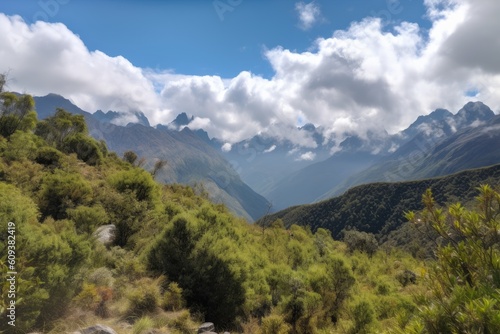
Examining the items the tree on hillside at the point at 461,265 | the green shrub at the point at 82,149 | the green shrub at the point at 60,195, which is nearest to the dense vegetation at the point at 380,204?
the green shrub at the point at 82,149

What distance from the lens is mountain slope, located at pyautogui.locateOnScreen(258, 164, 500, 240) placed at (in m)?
164

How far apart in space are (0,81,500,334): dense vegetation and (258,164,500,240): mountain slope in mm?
145946

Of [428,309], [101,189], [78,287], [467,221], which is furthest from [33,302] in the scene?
[101,189]

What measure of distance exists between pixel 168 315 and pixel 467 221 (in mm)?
10986

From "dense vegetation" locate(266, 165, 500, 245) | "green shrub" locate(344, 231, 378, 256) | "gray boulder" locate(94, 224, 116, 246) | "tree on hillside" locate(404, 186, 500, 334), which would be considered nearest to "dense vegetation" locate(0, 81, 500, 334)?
"tree on hillside" locate(404, 186, 500, 334)

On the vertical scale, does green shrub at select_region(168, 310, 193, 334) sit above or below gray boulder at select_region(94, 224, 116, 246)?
below

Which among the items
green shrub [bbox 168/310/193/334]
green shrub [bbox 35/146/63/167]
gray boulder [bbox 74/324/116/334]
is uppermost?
green shrub [bbox 35/146/63/167]

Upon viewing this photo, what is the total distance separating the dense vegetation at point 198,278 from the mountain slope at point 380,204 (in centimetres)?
14595

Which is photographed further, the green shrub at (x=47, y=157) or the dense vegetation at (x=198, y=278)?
the green shrub at (x=47, y=157)

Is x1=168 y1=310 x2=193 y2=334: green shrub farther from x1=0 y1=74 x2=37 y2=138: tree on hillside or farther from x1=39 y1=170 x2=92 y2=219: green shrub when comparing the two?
x1=0 y1=74 x2=37 y2=138: tree on hillside

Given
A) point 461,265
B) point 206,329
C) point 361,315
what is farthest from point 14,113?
point 461,265

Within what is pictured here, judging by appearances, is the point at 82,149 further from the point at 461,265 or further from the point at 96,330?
the point at 461,265

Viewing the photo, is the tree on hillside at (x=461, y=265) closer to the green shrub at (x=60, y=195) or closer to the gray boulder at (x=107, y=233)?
the gray boulder at (x=107, y=233)

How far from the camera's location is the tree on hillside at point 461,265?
3.72m
